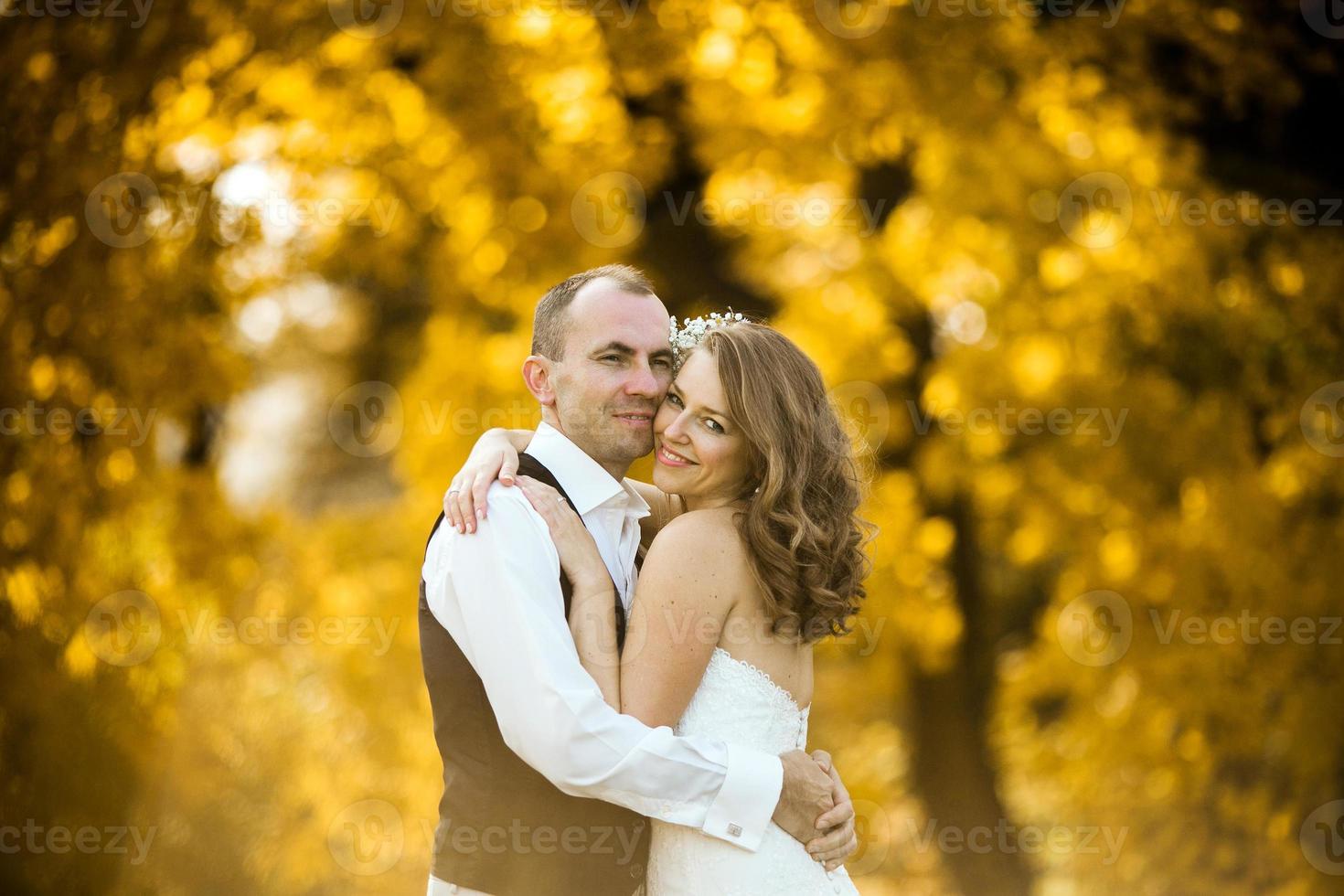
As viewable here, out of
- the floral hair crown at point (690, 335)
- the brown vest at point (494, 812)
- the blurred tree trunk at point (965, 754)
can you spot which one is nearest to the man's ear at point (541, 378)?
the floral hair crown at point (690, 335)

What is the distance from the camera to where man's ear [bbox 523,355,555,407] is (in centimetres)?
287

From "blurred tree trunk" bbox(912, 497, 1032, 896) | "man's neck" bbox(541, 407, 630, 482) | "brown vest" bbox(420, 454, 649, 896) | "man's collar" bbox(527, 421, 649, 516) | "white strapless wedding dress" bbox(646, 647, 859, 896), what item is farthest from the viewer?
"blurred tree trunk" bbox(912, 497, 1032, 896)

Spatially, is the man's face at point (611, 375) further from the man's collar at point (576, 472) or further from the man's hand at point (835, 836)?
the man's hand at point (835, 836)

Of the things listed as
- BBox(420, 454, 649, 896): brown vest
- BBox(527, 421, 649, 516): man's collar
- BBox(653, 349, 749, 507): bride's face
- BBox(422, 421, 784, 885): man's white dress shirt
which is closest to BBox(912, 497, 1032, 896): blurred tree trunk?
BBox(653, 349, 749, 507): bride's face

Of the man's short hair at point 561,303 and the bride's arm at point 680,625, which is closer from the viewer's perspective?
the bride's arm at point 680,625

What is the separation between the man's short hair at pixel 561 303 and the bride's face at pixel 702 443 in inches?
10.4

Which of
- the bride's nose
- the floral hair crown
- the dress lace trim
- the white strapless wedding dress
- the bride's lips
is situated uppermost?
the floral hair crown

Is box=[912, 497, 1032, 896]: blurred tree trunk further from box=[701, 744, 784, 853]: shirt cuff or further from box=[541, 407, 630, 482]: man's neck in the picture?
box=[701, 744, 784, 853]: shirt cuff

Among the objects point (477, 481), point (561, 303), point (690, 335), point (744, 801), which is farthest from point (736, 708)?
point (561, 303)

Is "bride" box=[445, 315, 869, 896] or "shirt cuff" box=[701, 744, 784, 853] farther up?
"bride" box=[445, 315, 869, 896]

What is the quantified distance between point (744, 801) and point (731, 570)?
19.1 inches

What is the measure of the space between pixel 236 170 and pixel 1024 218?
3.84 m

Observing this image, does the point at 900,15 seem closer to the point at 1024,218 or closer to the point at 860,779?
the point at 1024,218

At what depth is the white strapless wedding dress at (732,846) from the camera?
2547 mm
